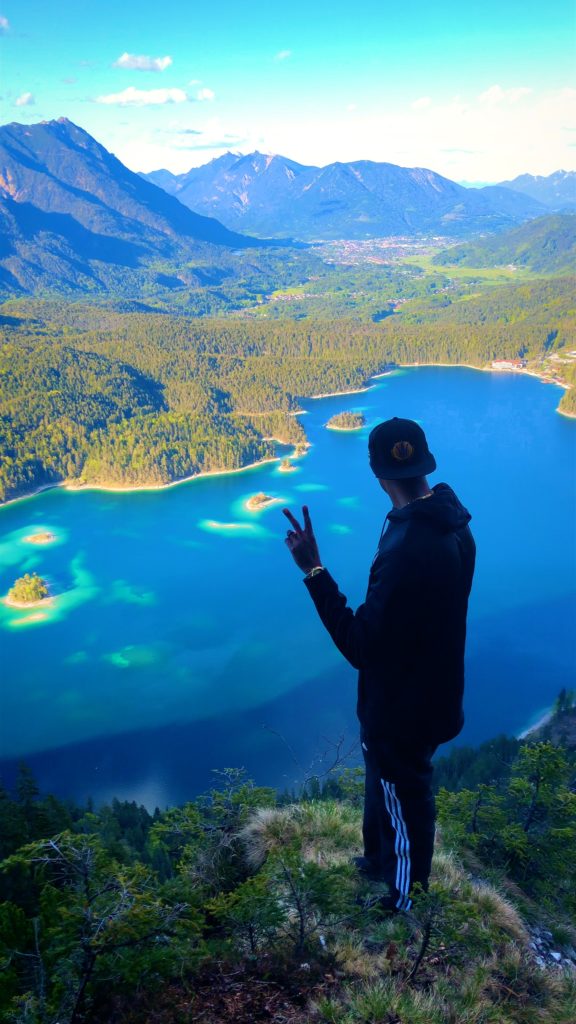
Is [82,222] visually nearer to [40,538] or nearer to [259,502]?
[259,502]

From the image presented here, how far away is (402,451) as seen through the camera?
194 cm

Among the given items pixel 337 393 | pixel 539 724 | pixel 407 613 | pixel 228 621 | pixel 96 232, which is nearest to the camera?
pixel 407 613

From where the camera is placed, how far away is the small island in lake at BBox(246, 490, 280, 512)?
33625 mm

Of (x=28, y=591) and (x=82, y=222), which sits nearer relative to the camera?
(x=28, y=591)

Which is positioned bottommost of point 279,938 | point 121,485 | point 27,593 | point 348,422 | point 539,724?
point 539,724

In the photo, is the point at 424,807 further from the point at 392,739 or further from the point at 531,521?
the point at 531,521

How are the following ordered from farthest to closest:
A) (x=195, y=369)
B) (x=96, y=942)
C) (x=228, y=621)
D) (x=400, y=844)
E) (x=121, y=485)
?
(x=195, y=369), (x=121, y=485), (x=228, y=621), (x=400, y=844), (x=96, y=942)

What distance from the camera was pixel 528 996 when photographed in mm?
2123

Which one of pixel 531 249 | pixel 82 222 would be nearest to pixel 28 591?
pixel 531 249

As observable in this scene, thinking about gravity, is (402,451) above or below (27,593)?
above

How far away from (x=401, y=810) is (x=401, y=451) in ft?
4.05

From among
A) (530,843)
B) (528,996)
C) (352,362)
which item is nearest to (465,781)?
(530,843)

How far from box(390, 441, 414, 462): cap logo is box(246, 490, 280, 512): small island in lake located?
3152cm

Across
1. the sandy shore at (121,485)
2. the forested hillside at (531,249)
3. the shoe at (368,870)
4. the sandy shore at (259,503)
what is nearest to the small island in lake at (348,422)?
the sandy shore at (121,485)
